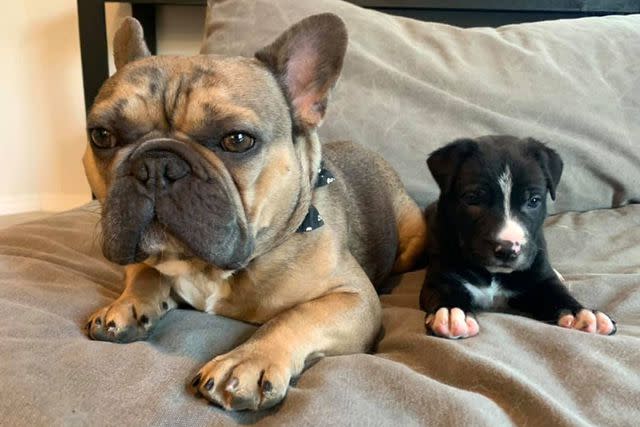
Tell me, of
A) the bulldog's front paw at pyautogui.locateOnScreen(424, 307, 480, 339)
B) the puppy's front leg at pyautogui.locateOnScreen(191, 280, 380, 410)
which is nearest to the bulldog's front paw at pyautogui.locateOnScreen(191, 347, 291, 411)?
the puppy's front leg at pyautogui.locateOnScreen(191, 280, 380, 410)

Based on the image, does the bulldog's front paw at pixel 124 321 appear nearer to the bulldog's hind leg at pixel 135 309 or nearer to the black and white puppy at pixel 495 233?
the bulldog's hind leg at pixel 135 309

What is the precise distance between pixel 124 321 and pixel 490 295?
97 centimetres

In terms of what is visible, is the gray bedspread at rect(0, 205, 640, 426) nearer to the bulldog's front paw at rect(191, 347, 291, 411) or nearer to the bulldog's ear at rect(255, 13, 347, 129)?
the bulldog's front paw at rect(191, 347, 291, 411)

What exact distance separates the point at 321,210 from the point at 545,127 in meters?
1.15

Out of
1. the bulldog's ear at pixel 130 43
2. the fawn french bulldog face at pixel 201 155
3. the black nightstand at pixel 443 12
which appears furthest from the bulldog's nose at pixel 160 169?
the black nightstand at pixel 443 12

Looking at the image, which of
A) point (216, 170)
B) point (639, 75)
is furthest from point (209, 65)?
point (639, 75)

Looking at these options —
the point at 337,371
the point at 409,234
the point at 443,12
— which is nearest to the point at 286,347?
the point at 337,371

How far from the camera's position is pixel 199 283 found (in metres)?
1.55

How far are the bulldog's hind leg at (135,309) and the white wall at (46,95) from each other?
252 centimetres

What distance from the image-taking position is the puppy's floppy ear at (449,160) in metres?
1.85

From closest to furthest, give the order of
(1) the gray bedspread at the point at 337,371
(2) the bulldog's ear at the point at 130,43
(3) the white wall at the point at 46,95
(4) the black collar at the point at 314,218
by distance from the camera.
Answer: (1) the gray bedspread at the point at 337,371
(4) the black collar at the point at 314,218
(2) the bulldog's ear at the point at 130,43
(3) the white wall at the point at 46,95

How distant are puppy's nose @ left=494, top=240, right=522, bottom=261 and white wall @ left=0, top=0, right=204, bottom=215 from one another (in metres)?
2.69

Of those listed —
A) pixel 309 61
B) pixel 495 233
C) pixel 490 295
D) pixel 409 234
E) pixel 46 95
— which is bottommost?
pixel 46 95

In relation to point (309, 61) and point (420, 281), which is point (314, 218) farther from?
point (420, 281)
